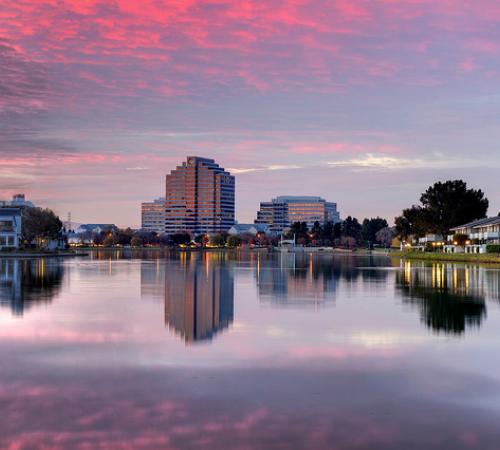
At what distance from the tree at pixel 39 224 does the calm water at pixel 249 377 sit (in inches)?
4228

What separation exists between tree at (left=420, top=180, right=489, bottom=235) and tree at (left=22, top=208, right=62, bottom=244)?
73.0 meters

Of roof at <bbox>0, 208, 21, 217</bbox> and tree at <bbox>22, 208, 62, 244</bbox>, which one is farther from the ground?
roof at <bbox>0, 208, 21, 217</bbox>

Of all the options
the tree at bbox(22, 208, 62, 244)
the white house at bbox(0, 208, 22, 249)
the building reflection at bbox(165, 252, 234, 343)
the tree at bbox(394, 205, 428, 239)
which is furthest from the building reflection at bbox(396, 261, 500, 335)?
the white house at bbox(0, 208, 22, 249)

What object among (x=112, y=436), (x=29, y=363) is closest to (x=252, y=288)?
(x=29, y=363)

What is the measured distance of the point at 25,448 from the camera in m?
8.98

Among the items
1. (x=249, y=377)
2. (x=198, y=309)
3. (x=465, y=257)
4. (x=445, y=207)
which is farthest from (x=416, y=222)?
(x=249, y=377)

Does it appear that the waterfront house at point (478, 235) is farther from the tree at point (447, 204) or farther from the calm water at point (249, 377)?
the calm water at point (249, 377)

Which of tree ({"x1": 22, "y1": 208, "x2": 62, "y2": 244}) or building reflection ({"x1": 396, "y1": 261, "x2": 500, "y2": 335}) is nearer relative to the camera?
building reflection ({"x1": 396, "y1": 261, "x2": 500, "y2": 335})

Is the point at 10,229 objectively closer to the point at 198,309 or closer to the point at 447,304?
the point at 198,309

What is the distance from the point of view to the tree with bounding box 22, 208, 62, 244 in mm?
130250

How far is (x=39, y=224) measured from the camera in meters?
130

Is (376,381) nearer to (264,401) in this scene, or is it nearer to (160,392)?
(264,401)

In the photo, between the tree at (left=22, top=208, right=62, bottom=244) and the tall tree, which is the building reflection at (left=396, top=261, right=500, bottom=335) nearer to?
the tall tree

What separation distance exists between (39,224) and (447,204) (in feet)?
258
